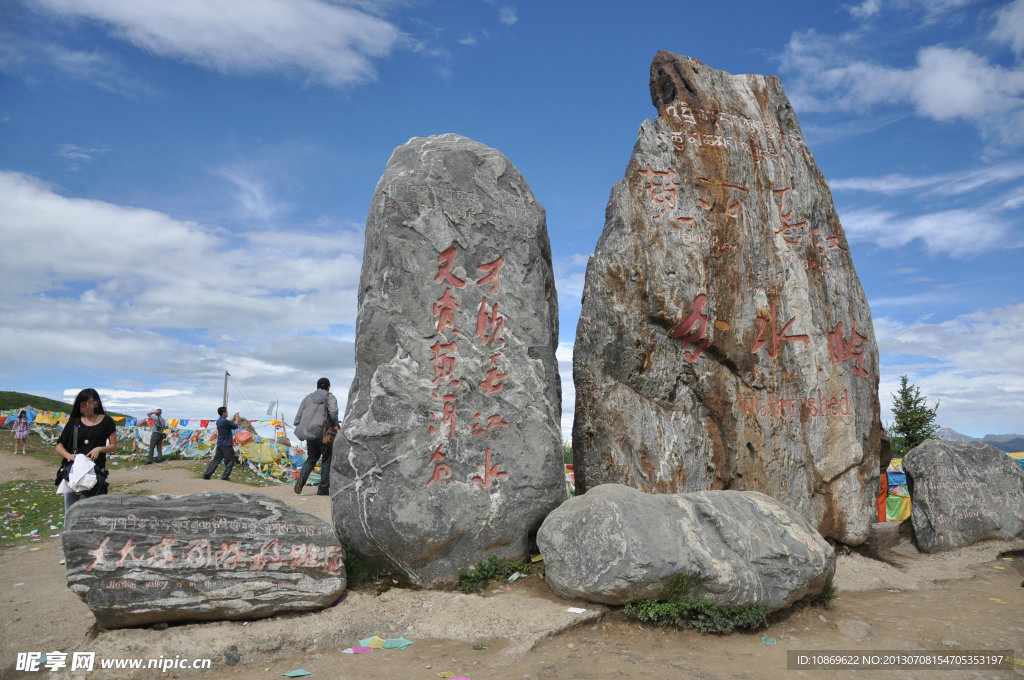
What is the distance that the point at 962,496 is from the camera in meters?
9.67

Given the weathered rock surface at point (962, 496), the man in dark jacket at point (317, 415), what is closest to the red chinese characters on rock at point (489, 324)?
the man in dark jacket at point (317, 415)

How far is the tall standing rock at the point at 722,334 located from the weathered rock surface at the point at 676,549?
1846mm

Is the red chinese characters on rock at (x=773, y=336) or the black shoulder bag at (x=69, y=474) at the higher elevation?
the red chinese characters on rock at (x=773, y=336)

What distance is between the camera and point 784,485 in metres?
8.66

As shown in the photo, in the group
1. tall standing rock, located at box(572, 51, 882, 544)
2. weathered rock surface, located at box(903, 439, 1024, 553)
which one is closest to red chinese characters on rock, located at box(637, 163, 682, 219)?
tall standing rock, located at box(572, 51, 882, 544)

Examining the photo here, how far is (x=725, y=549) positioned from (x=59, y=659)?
18.8 feet

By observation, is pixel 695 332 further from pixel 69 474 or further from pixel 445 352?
pixel 69 474

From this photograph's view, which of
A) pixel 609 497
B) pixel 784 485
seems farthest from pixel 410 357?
pixel 784 485

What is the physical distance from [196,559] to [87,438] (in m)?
2.39

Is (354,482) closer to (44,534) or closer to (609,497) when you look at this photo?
(609,497)

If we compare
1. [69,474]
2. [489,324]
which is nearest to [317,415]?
[69,474]

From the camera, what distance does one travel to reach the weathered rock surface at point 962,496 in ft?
31.2

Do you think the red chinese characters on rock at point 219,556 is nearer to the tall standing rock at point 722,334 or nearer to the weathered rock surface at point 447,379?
the weathered rock surface at point 447,379

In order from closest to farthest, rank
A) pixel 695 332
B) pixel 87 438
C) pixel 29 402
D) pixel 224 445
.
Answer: pixel 87 438, pixel 695 332, pixel 224 445, pixel 29 402
